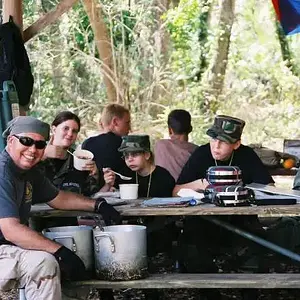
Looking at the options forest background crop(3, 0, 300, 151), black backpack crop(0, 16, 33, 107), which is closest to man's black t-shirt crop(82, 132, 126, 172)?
black backpack crop(0, 16, 33, 107)

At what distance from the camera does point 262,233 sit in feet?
14.1

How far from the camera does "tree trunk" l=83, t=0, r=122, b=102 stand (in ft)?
38.7

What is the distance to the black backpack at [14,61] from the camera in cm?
535

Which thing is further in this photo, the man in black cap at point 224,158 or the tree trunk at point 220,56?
the tree trunk at point 220,56

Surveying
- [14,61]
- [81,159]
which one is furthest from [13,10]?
[81,159]

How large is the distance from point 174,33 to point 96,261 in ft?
38.2

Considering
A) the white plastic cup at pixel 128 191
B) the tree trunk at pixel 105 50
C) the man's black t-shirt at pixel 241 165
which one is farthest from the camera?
the tree trunk at pixel 105 50

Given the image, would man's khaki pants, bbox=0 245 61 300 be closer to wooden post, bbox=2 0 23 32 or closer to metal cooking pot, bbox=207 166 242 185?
metal cooking pot, bbox=207 166 242 185

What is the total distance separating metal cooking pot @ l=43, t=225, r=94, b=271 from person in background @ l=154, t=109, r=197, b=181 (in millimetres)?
2103

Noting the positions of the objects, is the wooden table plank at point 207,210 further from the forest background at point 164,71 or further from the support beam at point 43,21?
the forest background at point 164,71

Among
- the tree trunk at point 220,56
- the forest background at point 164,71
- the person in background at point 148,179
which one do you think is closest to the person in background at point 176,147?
the person in background at point 148,179

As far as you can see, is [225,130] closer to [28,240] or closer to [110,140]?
[110,140]

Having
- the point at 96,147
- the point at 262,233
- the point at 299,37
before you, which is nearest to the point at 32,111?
the point at 299,37

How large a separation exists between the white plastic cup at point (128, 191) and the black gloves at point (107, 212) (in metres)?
0.33
